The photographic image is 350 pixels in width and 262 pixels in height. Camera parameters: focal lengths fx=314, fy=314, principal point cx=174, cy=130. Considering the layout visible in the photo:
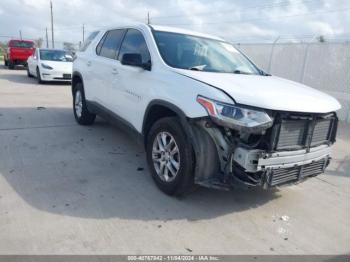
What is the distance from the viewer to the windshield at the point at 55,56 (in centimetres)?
1358

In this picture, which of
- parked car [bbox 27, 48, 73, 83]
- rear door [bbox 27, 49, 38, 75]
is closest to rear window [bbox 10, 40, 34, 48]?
rear door [bbox 27, 49, 38, 75]

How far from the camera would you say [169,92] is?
135 inches

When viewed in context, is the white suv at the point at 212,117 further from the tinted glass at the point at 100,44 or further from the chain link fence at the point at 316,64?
the chain link fence at the point at 316,64

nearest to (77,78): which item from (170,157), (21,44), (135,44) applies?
(135,44)

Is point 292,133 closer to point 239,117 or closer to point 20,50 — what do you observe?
point 239,117

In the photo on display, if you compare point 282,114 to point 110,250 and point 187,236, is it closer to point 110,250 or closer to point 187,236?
point 187,236

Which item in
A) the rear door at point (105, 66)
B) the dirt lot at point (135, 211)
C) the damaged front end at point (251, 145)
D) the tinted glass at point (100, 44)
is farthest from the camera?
the tinted glass at point (100, 44)

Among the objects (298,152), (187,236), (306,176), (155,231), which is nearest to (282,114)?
(298,152)

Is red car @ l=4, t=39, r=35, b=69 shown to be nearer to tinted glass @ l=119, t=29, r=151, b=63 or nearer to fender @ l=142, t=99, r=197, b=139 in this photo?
tinted glass @ l=119, t=29, r=151, b=63

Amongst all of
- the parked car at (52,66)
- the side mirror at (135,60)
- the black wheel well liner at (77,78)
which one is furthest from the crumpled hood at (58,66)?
the side mirror at (135,60)

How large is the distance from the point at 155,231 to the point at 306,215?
1.72m

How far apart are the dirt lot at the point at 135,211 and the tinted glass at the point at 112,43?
156 centimetres

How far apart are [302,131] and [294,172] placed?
1.45 feet

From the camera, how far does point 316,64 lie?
9547 mm
